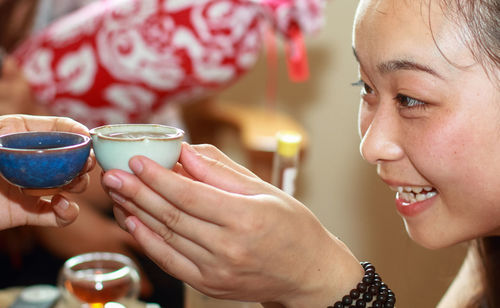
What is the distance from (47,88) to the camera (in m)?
1.50

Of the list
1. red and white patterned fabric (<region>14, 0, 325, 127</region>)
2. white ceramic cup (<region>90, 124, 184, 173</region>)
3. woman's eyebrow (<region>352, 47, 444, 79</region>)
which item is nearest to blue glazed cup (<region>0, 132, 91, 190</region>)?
white ceramic cup (<region>90, 124, 184, 173</region>)

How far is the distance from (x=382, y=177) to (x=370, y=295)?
176 mm

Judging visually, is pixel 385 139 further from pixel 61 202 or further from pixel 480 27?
pixel 61 202

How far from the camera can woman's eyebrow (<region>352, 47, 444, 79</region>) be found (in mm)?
738

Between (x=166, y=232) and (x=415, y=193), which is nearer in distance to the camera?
(x=166, y=232)

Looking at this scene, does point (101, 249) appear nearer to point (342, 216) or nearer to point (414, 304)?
point (342, 216)

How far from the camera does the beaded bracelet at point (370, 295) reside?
2.50 ft

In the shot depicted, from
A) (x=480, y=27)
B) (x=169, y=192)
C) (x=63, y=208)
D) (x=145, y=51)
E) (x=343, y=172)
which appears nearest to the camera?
(x=169, y=192)

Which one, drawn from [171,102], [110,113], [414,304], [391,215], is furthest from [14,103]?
[414,304]

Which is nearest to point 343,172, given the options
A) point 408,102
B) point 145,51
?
point 145,51

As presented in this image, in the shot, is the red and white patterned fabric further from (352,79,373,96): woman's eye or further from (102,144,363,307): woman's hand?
(102,144,363,307): woman's hand

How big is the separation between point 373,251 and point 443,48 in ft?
1.10

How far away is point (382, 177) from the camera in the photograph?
860 mm

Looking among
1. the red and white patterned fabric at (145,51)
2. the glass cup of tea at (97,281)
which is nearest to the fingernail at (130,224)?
the glass cup of tea at (97,281)
